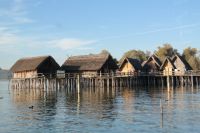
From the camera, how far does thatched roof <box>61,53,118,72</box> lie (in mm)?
82625

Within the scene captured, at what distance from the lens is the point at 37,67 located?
253 feet

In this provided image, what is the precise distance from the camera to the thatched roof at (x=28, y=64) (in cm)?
7828

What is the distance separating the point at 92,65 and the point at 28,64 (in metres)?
11.7

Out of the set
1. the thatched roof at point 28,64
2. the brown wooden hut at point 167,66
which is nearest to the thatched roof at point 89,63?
the thatched roof at point 28,64

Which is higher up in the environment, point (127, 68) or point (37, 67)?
point (37, 67)

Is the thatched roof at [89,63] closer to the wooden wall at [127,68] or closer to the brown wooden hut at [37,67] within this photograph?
the wooden wall at [127,68]

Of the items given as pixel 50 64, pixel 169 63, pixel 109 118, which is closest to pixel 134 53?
pixel 169 63

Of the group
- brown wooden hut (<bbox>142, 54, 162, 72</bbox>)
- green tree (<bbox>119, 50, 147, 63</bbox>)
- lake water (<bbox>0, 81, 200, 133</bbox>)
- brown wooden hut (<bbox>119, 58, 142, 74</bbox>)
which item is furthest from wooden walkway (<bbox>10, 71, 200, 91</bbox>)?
green tree (<bbox>119, 50, 147, 63</bbox>)

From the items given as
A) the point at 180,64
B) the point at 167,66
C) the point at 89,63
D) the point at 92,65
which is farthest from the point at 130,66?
the point at 180,64

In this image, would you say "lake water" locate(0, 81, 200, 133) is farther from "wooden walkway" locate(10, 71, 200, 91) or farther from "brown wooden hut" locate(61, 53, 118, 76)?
"brown wooden hut" locate(61, 53, 118, 76)

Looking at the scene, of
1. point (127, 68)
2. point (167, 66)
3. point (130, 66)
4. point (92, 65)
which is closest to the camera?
point (92, 65)

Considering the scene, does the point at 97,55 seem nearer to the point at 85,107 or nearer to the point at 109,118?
the point at 85,107

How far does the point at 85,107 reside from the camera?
43.6 metres

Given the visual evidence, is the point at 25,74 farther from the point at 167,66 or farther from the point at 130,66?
the point at 167,66
